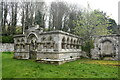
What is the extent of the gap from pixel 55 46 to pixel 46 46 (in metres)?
1.14

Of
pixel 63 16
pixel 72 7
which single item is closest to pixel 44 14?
pixel 63 16

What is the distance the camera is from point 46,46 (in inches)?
438

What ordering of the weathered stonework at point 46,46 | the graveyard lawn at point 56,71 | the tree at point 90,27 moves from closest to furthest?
the graveyard lawn at point 56,71 → the weathered stonework at point 46,46 → the tree at point 90,27

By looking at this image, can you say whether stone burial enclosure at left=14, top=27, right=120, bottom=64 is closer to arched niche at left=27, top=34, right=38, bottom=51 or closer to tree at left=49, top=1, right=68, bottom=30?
arched niche at left=27, top=34, right=38, bottom=51

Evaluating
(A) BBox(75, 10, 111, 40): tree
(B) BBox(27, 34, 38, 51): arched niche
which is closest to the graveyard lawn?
Result: (B) BBox(27, 34, 38, 51): arched niche

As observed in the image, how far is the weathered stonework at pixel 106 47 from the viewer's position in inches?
521

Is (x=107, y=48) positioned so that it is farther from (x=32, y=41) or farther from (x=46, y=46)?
(x=32, y=41)

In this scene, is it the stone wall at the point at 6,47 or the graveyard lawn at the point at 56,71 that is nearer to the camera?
the graveyard lawn at the point at 56,71

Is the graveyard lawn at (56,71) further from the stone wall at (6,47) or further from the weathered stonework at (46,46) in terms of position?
the stone wall at (6,47)

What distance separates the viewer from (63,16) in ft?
113

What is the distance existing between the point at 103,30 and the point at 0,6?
2362 cm

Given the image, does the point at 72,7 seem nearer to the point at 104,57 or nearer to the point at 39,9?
the point at 39,9

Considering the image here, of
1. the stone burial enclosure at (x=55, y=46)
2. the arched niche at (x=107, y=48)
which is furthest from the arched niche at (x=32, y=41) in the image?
the arched niche at (x=107, y=48)

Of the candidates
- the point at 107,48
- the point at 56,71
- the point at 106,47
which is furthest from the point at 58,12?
the point at 56,71
